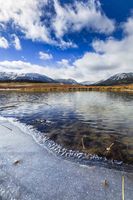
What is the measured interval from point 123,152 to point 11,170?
18.0 feet

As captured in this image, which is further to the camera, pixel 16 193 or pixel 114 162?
pixel 114 162

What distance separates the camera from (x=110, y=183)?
255 inches

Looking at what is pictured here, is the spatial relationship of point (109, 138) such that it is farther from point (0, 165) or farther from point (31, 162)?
point (0, 165)

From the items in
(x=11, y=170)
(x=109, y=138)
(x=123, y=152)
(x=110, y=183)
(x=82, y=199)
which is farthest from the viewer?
(x=109, y=138)

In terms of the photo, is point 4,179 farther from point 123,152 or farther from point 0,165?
point 123,152

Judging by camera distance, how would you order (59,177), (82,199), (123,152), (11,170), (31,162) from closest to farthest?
(82,199), (59,177), (11,170), (31,162), (123,152)

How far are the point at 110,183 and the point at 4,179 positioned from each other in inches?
149

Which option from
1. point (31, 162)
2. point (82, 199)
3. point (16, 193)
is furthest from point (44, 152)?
point (82, 199)

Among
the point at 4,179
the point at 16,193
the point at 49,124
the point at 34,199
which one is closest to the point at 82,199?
the point at 34,199

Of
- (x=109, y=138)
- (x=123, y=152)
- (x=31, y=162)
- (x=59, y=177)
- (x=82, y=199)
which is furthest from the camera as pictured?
(x=109, y=138)

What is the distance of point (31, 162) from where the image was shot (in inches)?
326

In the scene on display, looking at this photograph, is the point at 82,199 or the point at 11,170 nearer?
the point at 82,199

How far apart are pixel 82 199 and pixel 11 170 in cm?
333

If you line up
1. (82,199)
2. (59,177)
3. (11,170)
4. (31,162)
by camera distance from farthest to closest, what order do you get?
(31,162) → (11,170) → (59,177) → (82,199)
